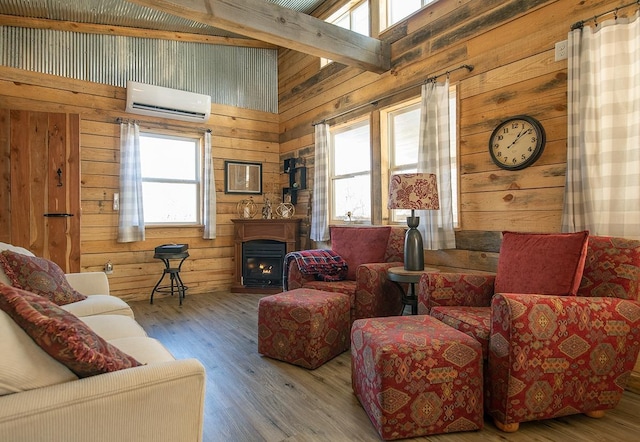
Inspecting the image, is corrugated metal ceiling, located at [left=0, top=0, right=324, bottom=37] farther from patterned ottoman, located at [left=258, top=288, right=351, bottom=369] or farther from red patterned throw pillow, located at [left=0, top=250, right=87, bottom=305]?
patterned ottoman, located at [left=258, top=288, right=351, bottom=369]

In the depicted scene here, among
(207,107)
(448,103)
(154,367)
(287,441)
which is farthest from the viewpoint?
(207,107)

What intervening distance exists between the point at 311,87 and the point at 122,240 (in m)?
3.04

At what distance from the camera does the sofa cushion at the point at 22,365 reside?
83 centimetres

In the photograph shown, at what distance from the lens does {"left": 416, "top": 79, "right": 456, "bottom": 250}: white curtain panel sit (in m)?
2.98

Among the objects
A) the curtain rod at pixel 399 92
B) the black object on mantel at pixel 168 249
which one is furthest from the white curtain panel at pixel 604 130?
the black object on mantel at pixel 168 249

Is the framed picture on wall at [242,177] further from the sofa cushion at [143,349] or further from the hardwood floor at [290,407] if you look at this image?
the sofa cushion at [143,349]

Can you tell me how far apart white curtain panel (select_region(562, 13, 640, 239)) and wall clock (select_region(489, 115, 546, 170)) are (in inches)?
10.0

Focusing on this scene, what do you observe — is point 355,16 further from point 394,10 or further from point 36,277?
point 36,277

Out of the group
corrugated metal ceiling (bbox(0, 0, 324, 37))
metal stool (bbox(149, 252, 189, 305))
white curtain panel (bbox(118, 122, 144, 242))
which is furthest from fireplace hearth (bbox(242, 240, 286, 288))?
corrugated metal ceiling (bbox(0, 0, 324, 37))

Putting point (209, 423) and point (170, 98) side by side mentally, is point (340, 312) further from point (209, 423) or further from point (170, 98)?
point (170, 98)

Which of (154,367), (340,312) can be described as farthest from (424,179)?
(154,367)

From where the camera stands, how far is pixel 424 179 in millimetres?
2682

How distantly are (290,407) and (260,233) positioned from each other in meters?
3.09

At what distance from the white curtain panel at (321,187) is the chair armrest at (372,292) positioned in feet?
5.10
